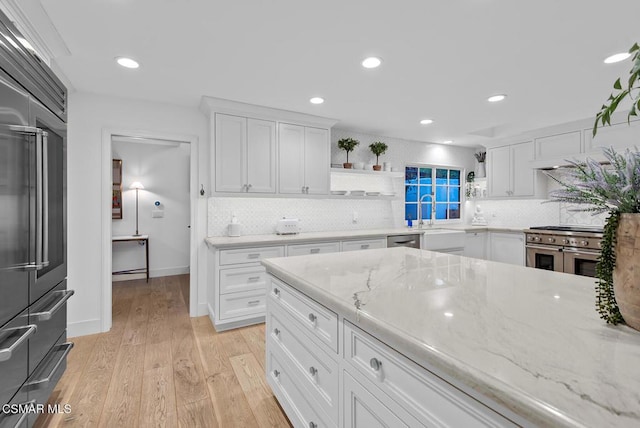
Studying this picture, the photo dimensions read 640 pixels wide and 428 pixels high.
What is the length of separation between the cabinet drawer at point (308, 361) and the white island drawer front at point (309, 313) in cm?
6

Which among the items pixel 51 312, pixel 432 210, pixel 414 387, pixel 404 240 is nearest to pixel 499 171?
pixel 432 210

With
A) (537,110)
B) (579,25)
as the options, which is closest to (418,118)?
(537,110)

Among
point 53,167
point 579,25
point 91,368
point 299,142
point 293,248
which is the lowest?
point 91,368

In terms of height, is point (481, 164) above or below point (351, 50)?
below

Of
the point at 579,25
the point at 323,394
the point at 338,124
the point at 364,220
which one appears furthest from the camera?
the point at 364,220

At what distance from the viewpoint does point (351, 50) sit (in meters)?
2.33

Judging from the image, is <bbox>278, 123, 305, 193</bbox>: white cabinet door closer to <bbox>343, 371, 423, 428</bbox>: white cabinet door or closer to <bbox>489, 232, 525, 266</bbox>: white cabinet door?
<bbox>343, 371, 423, 428</bbox>: white cabinet door

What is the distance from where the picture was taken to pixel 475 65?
2.58 meters

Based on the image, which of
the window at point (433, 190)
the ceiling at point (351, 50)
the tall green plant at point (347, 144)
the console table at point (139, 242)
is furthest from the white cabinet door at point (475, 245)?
the console table at point (139, 242)

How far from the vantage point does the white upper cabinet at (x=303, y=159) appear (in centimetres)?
376

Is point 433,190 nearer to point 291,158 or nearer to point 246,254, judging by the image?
A: point 291,158

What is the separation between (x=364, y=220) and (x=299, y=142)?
1.70 metres

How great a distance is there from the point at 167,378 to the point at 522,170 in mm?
5276

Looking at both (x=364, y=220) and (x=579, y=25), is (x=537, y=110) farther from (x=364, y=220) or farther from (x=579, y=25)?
(x=364, y=220)
